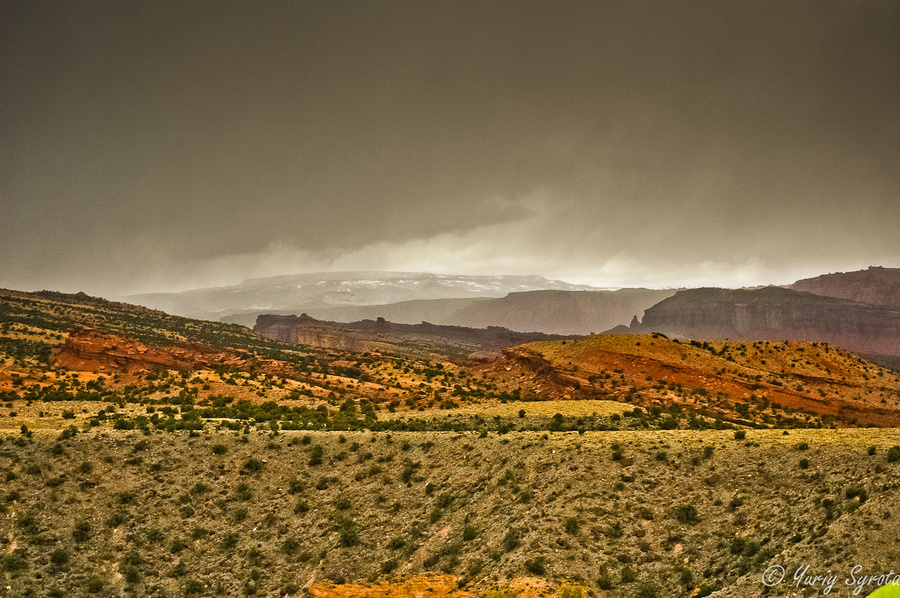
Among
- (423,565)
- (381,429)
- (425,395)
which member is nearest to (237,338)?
(425,395)

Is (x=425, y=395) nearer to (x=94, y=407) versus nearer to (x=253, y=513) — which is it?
(x=94, y=407)

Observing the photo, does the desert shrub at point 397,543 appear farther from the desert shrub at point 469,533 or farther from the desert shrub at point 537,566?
the desert shrub at point 537,566

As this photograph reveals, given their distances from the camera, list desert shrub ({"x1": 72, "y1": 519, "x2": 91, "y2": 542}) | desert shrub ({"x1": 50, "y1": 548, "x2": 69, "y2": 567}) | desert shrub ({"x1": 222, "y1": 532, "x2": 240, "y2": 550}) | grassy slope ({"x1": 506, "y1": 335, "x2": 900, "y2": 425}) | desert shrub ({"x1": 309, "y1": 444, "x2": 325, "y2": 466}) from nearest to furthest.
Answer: desert shrub ({"x1": 50, "y1": 548, "x2": 69, "y2": 567}) → desert shrub ({"x1": 72, "y1": 519, "x2": 91, "y2": 542}) → desert shrub ({"x1": 222, "y1": 532, "x2": 240, "y2": 550}) → desert shrub ({"x1": 309, "y1": 444, "x2": 325, "y2": 466}) → grassy slope ({"x1": 506, "y1": 335, "x2": 900, "y2": 425})

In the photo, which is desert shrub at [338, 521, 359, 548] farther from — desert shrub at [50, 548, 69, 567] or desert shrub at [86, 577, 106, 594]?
desert shrub at [50, 548, 69, 567]

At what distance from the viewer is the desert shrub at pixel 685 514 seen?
22.5 meters

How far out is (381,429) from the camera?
41156 millimetres

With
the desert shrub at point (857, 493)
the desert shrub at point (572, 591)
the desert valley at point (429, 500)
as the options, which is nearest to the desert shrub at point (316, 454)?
the desert valley at point (429, 500)

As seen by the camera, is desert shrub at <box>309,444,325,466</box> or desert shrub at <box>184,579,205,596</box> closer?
desert shrub at <box>184,579,205,596</box>

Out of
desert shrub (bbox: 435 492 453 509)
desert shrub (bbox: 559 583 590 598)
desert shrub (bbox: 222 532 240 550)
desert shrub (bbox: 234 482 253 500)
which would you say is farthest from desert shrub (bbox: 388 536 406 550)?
desert shrub (bbox: 234 482 253 500)

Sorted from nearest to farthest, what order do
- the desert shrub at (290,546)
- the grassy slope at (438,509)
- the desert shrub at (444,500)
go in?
the grassy slope at (438,509), the desert shrub at (290,546), the desert shrub at (444,500)

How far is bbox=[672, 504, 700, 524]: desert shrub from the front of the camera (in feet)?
73.7

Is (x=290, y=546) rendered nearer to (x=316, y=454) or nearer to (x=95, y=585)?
(x=316, y=454)

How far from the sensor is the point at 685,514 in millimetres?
22719

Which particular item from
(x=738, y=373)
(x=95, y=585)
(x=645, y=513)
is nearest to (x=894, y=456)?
(x=645, y=513)
